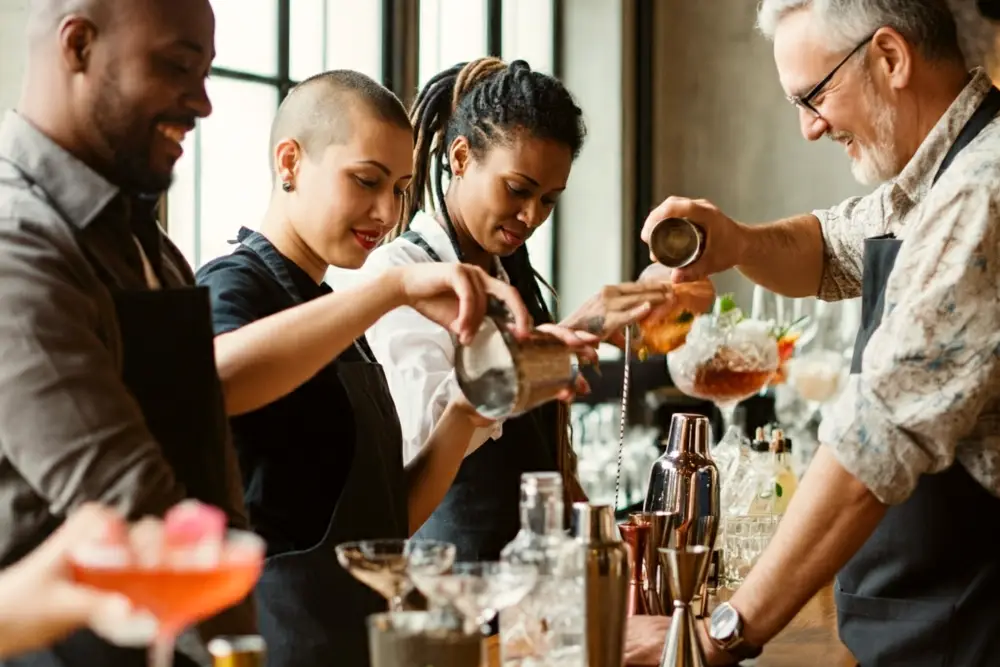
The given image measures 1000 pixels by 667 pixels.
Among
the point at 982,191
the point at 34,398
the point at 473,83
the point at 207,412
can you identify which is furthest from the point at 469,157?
the point at 34,398

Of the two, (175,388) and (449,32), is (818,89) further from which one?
(449,32)

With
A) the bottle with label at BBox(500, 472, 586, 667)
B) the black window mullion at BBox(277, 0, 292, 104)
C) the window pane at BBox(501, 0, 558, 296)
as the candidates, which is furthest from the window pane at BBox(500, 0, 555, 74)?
the bottle with label at BBox(500, 472, 586, 667)

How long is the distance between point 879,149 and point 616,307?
52cm

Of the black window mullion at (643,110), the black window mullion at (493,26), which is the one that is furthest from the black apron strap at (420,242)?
the black window mullion at (643,110)

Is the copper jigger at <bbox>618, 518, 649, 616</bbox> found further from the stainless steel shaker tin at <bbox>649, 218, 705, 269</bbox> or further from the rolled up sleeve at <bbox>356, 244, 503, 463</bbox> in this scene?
the stainless steel shaker tin at <bbox>649, 218, 705, 269</bbox>

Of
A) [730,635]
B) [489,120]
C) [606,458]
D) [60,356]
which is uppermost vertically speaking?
[489,120]

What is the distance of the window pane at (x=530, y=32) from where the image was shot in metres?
6.78

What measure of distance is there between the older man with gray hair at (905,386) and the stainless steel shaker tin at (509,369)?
43 cm

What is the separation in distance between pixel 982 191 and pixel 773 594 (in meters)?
0.63

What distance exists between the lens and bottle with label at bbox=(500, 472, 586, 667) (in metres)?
1.53

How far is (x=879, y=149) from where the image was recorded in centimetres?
A: 222

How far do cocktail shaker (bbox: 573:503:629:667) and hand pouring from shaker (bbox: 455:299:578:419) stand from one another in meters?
0.18

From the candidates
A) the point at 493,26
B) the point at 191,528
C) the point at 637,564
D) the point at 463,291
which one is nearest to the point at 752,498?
the point at 637,564

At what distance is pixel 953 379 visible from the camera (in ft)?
6.04
